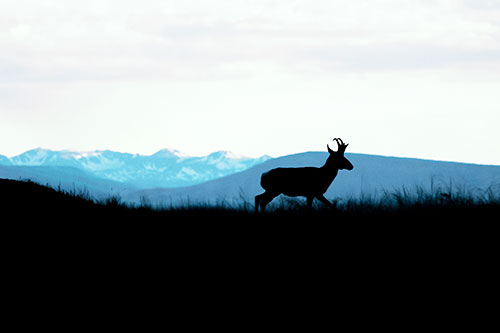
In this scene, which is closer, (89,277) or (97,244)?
(89,277)

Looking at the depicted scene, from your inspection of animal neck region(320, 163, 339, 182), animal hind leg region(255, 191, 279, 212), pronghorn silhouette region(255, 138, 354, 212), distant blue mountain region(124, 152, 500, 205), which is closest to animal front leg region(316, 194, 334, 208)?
pronghorn silhouette region(255, 138, 354, 212)

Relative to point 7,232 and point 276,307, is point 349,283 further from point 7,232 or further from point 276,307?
point 7,232

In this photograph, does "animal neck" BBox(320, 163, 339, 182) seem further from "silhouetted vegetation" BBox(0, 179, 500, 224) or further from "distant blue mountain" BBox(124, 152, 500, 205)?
"distant blue mountain" BBox(124, 152, 500, 205)

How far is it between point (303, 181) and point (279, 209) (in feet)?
2.26

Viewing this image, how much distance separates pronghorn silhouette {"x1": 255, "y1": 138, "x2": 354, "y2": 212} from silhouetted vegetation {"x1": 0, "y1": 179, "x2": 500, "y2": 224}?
0.26 metres

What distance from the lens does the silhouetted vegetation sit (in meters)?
9.91

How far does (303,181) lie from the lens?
11023 millimetres

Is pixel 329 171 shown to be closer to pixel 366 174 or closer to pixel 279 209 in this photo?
pixel 279 209

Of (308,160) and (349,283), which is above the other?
(308,160)

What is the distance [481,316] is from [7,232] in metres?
6.81

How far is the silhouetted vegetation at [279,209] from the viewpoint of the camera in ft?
32.5

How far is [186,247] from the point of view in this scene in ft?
29.4

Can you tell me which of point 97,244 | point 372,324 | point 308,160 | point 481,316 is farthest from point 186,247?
point 308,160

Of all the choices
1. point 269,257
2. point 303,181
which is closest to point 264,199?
point 303,181
